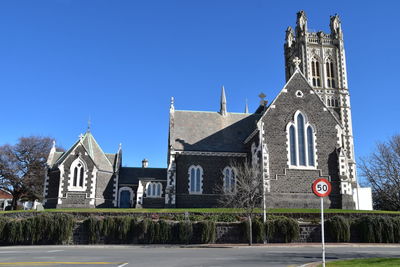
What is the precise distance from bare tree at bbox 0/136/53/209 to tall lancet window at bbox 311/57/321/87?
42.8 meters

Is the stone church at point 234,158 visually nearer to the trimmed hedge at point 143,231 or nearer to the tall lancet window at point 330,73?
the tall lancet window at point 330,73

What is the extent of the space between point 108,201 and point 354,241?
2462cm

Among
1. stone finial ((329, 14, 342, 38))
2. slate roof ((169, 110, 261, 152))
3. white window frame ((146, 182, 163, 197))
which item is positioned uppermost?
stone finial ((329, 14, 342, 38))

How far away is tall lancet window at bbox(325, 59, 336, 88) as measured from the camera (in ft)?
157

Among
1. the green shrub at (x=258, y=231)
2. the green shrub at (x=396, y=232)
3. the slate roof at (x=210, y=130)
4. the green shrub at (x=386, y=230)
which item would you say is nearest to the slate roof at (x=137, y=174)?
the slate roof at (x=210, y=130)

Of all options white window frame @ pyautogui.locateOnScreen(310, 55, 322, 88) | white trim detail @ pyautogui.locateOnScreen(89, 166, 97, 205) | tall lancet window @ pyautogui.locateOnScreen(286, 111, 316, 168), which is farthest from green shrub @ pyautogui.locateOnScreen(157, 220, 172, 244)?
white window frame @ pyautogui.locateOnScreen(310, 55, 322, 88)

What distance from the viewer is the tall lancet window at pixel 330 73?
48.0 meters

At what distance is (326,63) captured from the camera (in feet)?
161

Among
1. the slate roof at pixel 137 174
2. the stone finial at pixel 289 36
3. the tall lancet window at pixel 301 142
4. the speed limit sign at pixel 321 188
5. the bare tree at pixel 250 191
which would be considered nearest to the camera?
the speed limit sign at pixel 321 188

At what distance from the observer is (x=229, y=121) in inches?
1683

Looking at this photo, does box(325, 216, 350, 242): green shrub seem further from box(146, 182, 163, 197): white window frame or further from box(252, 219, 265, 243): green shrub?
box(146, 182, 163, 197): white window frame

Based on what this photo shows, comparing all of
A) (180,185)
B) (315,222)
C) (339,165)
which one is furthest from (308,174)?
(180,185)

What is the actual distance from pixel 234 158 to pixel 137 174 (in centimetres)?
1187

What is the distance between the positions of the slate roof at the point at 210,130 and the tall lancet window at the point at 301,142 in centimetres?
699
